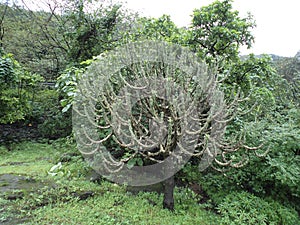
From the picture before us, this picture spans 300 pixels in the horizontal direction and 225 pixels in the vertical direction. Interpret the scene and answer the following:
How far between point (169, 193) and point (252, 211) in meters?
1.24

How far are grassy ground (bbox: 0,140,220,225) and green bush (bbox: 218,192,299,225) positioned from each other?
8.0 inches

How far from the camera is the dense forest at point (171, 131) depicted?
10.2 ft

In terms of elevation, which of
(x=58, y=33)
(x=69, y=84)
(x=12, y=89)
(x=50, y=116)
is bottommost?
(x=50, y=116)

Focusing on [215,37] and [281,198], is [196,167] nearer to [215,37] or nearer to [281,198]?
[281,198]

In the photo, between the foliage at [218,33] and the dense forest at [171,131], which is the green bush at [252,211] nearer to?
the dense forest at [171,131]

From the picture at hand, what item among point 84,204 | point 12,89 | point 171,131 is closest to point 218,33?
point 171,131

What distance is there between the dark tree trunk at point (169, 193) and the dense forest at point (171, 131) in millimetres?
22

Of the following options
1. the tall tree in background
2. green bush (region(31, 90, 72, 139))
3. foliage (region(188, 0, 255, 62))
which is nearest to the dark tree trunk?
foliage (region(188, 0, 255, 62))

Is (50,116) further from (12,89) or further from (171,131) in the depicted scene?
(171,131)

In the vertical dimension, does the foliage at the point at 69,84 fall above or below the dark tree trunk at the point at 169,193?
above

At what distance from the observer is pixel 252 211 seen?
3.26m

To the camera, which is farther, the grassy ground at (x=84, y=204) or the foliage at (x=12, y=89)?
the foliage at (x=12, y=89)

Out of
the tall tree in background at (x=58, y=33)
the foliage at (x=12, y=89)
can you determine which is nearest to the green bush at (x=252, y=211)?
the tall tree in background at (x=58, y=33)

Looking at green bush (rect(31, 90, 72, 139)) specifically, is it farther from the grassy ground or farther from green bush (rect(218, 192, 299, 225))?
green bush (rect(218, 192, 299, 225))
